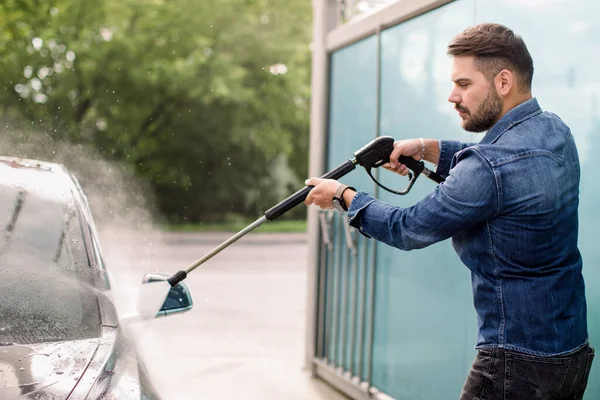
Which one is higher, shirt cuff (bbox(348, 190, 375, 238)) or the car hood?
shirt cuff (bbox(348, 190, 375, 238))

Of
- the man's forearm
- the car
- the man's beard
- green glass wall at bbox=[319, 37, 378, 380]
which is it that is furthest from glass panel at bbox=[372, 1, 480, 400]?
the car

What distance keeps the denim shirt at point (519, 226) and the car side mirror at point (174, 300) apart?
37.6 inches

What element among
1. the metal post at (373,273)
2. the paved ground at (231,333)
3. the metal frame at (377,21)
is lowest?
the paved ground at (231,333)

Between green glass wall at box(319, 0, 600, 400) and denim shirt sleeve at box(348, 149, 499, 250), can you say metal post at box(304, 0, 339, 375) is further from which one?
denim shirt sleeve at box(348, 149, 499, 250)

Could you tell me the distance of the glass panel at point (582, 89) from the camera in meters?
3.18

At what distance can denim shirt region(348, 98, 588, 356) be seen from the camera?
88.7 inches

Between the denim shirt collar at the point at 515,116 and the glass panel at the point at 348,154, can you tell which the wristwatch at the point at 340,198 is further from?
the glass panel at the point at 348,154

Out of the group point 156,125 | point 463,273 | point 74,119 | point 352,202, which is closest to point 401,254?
point 463,273

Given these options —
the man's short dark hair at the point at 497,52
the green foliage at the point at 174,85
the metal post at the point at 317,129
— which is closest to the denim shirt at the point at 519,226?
the man's short dark hair at the point at 497,52

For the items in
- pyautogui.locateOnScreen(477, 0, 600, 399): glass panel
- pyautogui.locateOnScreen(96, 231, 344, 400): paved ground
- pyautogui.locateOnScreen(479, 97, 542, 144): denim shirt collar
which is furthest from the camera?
pyautogui.locateOnScreen(96, 231, 344, 400): paved ground

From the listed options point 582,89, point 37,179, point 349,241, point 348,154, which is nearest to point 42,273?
point 37,179

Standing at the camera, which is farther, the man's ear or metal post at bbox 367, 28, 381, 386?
metal post at bbox 367, 28, 381, 386

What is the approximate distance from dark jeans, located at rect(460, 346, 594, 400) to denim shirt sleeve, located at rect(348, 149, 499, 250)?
39 cm

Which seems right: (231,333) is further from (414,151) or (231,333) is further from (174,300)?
(414,151)
